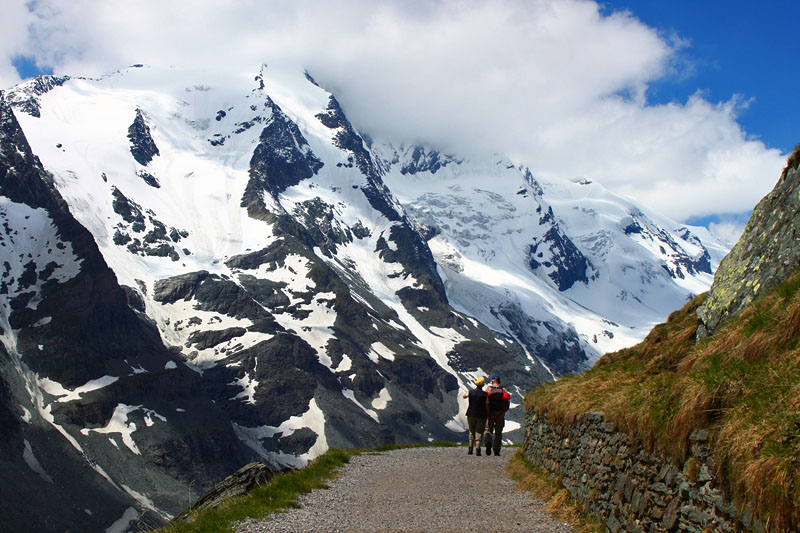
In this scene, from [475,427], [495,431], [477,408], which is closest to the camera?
[477,408]

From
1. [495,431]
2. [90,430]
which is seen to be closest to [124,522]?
[90,430]

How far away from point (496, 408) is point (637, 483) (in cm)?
1274

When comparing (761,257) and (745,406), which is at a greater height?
(761,257)

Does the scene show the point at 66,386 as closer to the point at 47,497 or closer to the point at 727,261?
the point at 47,497

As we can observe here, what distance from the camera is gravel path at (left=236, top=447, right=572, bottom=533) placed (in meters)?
13.9

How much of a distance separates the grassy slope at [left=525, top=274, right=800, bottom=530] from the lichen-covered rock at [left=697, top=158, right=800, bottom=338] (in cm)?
224

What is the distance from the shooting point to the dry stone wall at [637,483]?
30.7ft

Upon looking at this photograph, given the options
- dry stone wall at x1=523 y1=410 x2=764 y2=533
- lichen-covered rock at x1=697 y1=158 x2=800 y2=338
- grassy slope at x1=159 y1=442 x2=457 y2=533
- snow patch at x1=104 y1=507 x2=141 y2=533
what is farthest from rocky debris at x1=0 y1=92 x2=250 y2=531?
lichen-covered rock at x1=697 y1=158 x2=800 y2=338

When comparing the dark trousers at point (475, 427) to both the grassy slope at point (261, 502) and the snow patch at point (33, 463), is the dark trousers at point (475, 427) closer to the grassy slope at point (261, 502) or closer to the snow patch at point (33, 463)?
the grassy slope at point (261, 502)

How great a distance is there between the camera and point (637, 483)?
38.5 ft

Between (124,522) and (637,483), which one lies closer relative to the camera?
(637,483)

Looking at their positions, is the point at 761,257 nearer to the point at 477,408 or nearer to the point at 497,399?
the point at 497,399

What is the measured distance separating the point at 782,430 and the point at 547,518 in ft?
24.4

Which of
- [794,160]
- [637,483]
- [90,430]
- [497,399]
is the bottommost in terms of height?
[90,430]
